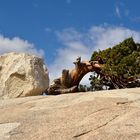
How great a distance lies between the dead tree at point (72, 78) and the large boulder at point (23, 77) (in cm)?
740

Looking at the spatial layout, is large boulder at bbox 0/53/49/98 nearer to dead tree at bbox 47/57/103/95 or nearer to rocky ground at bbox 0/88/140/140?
rocky ground at bbox 0/88/140/140

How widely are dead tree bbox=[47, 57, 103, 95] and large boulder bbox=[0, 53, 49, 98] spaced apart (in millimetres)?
7402

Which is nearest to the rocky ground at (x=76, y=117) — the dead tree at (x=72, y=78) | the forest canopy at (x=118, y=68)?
the dead tree at (x=72, y=78)

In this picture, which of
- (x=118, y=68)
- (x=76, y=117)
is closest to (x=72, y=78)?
(x=118, y=68)

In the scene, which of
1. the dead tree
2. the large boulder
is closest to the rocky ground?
the large boulder

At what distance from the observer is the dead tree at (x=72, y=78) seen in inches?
882

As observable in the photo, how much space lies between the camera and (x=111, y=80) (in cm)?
2425

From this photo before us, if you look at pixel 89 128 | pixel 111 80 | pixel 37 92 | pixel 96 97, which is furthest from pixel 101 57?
pixel 89 128

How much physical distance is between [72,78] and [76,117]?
46.3 ft

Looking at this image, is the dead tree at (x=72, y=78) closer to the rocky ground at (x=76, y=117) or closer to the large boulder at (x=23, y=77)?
the large boulder at (x=23, y=77)

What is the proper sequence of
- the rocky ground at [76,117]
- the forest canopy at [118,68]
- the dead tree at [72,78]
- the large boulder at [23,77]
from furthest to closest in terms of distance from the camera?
the forest canopy at [118,68], the dead tree at [72,78], the large boulder at [23,77], the rocky ground at [76,117]

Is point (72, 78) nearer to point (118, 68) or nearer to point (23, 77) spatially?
point (118, 68)

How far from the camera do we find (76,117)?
903cm

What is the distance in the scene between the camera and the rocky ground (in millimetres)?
8078
